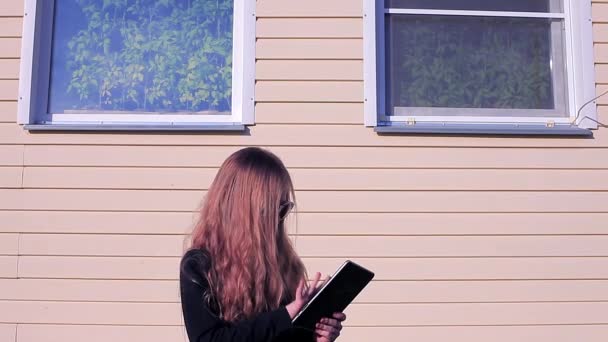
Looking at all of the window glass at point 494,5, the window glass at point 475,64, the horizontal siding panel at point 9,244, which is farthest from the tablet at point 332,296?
the window glass at point 494,5

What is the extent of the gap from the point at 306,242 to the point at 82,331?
52.7 inches

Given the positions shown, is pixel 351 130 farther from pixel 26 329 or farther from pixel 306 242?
pixel 26 329

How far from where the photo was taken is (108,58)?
4.10 metres

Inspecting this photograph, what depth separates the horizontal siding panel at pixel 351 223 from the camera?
382cm

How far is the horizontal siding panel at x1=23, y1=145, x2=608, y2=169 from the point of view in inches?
152

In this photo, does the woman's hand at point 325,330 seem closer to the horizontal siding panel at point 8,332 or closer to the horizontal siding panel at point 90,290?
the horizontal siding panel at point 90,290

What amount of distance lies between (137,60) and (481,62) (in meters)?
2.08

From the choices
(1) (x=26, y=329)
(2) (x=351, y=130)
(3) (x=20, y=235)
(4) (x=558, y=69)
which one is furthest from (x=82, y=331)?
(4) (x=558, y=69)

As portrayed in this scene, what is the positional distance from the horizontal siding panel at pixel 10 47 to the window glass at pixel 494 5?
2.35 metres

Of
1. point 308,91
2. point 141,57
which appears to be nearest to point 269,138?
point 308,91

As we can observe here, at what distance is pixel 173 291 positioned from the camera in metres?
3.80

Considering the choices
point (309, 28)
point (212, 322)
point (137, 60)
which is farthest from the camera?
point (137, 60)

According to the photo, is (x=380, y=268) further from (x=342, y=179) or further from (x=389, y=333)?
(x=342, y=179)

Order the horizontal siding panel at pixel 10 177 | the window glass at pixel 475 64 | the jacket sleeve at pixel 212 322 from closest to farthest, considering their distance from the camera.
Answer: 1. the jacket sleeve at pixel 212 322
2. the horizontal siding panel at pixel 10 177
3. the window glass at pixel 475 64
